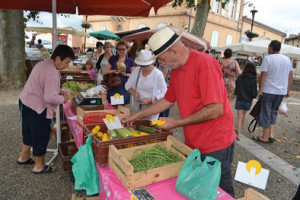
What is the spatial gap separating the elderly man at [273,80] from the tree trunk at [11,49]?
27.9 ft

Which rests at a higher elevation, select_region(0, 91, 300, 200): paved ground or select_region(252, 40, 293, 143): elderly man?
select_region(252, 40, 293, 143): elderly man

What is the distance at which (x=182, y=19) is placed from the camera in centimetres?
2280

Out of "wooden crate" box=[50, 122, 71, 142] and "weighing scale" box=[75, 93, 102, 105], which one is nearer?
"weighing scale" box=[75, 93, 102, 105]

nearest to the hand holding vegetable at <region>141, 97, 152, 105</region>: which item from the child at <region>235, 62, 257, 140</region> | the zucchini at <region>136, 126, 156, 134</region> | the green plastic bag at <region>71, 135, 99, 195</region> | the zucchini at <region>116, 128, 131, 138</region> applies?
the zucchini at <region>136, 126, 156, 134</region>

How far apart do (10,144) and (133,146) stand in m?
3.50

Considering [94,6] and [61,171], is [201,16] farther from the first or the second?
[61,171]

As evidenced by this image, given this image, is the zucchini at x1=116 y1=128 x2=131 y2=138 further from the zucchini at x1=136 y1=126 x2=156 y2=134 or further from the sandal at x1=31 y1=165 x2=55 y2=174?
the sandal at x1=31 y1=165 x2=55 y2=174

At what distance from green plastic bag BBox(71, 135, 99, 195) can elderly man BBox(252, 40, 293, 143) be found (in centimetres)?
444

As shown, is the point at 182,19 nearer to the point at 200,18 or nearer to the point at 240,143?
the point at 200,18

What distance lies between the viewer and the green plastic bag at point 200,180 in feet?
4.18

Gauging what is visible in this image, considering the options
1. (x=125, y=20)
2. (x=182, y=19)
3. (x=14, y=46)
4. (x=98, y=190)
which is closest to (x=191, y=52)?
(x=98, y=190)

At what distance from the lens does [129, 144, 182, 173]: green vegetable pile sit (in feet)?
5.23

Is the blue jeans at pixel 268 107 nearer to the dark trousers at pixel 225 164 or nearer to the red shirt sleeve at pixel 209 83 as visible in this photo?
the dark trousers at pixel 225 164

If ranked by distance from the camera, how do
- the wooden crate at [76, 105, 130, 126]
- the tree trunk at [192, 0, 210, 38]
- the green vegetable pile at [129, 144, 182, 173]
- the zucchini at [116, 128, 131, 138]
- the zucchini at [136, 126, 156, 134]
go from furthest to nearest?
1. the tree trunk at [192, 0, 210, 38]
2. the wooden crate at [76, 105, 130, 126]
3. the zucchini at [136, 126, 156, 134]
4. the zucchini at [116, 128, 131, 138]
5. the green vegetable pile at [129, 144, 182, 173]
